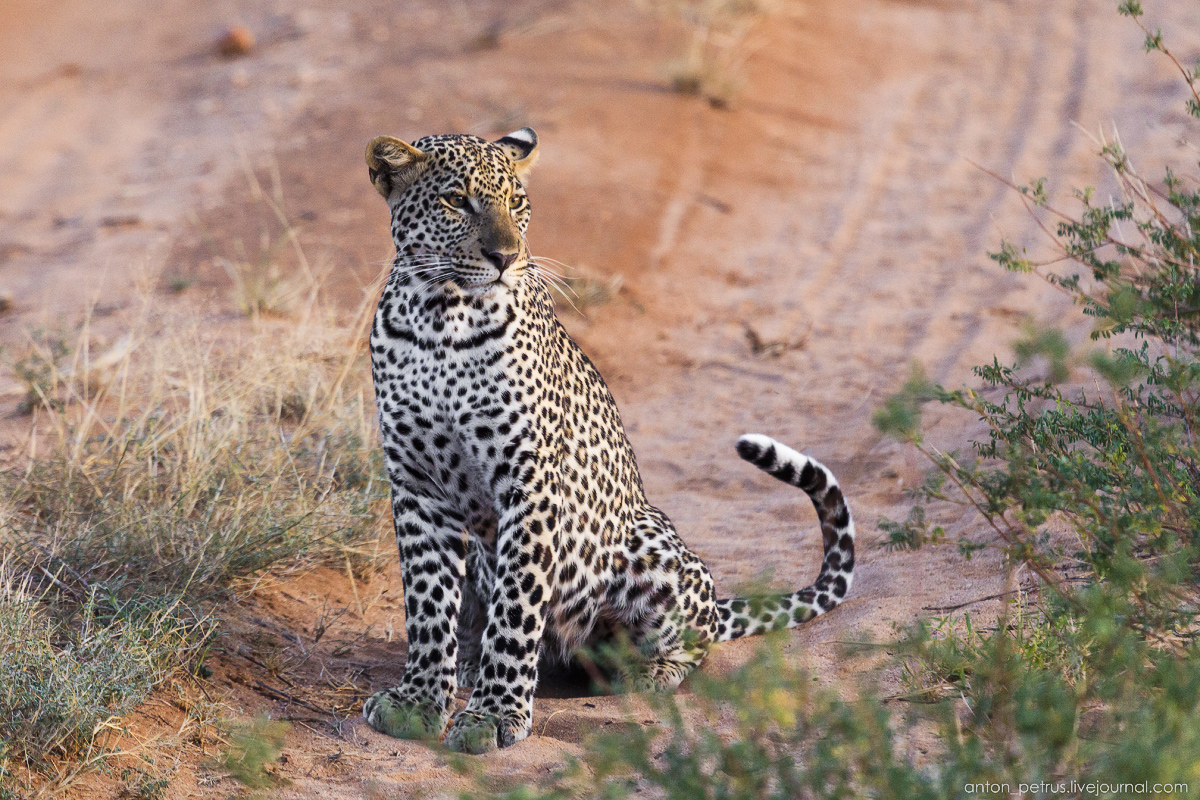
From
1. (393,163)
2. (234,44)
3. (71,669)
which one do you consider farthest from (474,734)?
(234,44)

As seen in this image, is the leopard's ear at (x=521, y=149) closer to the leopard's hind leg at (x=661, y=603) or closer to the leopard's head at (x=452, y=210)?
the leopard's head at (x=452, y=210)

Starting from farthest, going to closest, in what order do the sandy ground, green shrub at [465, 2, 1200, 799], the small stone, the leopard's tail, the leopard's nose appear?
the small stone < the sandy ground < the leopard's tail < the leopard's nose < green shrub at [465, 2, 1200, 799]

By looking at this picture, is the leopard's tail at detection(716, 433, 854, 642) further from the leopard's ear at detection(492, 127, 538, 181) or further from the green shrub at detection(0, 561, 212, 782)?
the green shrub at detection(0, 561, 212, 782)

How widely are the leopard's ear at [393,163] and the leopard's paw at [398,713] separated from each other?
6.05 ft

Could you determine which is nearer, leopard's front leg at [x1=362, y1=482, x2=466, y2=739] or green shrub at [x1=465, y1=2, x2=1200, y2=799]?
green shrub at [x1=465, y1=2, x2=1200, y2=799]

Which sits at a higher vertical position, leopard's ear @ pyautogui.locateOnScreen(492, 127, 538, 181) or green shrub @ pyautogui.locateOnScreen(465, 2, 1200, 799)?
leopard's ear @ pyautogui.locateOnScreen(492, 127, 538, 181)

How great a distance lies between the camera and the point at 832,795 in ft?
8.53

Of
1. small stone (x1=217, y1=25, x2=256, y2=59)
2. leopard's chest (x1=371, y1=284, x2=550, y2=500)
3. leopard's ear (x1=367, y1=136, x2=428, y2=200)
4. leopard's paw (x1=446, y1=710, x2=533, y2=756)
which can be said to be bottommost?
leopard's paw (x1=446, y1=710, x2=533, y2=756)

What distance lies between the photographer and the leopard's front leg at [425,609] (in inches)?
171

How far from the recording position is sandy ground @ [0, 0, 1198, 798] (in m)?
5.23

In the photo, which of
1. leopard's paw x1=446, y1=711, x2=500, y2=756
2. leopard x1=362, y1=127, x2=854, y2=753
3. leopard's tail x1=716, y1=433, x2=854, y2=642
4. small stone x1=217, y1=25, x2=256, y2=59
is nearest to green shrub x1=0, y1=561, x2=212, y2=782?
leopard x1=362, y1=127, x2=854, y2=753

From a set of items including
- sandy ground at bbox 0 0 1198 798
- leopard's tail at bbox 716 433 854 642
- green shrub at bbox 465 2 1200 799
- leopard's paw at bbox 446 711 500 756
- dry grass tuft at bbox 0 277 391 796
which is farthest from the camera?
sandy ground at bbox 0 0 1198 798

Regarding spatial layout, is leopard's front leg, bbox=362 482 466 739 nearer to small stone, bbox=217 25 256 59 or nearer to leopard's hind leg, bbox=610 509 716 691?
leopard's hind leg, bbox=610 509 716 691

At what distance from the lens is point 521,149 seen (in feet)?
15.5
